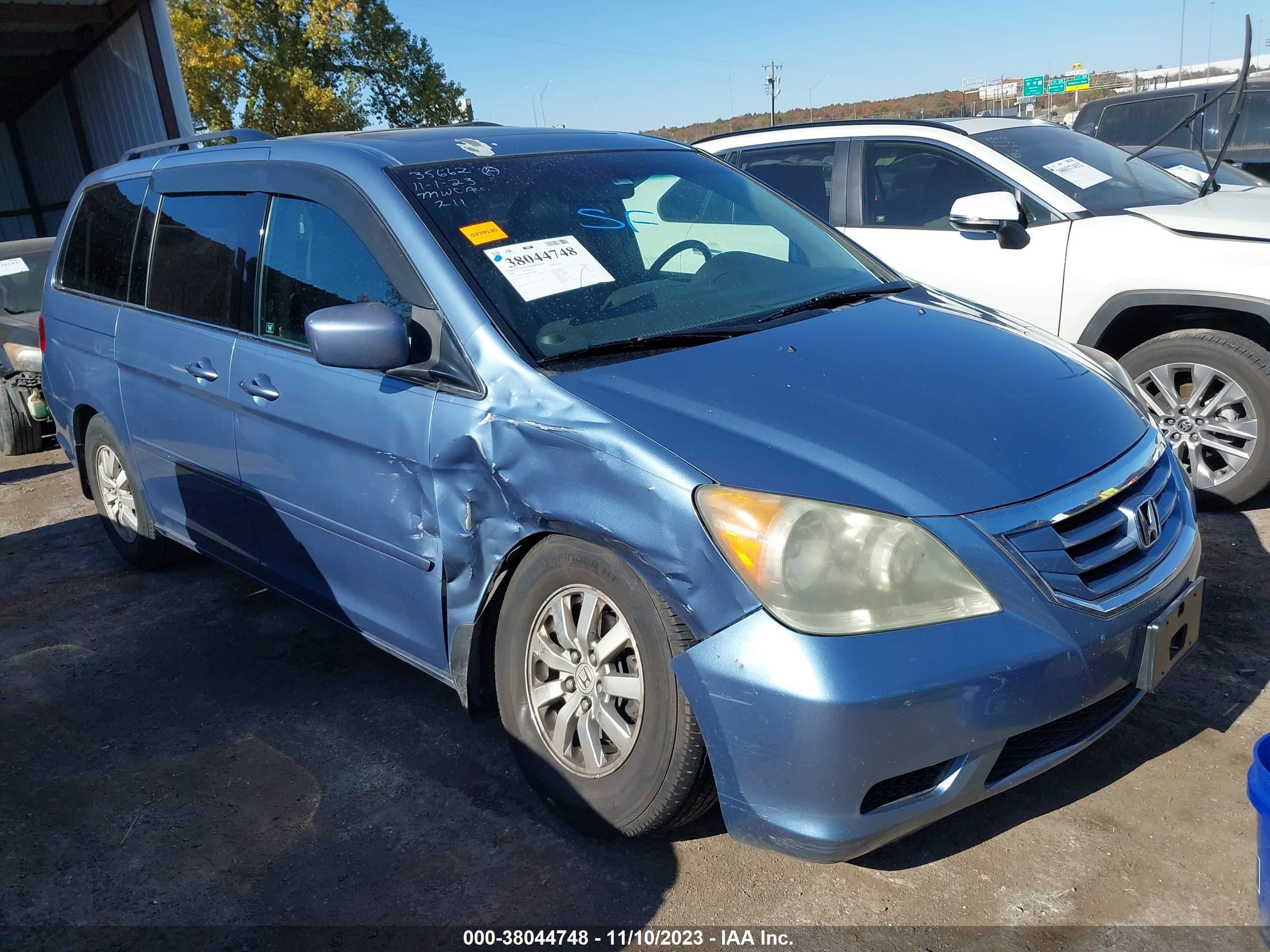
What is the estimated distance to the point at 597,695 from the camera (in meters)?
2.63

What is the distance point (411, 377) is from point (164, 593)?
8.65 feet

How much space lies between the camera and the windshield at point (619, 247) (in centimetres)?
296

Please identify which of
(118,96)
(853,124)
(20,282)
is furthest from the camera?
(118,96)

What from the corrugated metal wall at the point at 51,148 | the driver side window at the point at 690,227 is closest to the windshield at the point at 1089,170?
the driver side window at the point at 690,227

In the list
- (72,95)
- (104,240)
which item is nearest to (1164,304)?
(104,240)

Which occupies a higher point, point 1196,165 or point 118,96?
point 118,96

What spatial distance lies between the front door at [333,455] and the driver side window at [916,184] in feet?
11.0

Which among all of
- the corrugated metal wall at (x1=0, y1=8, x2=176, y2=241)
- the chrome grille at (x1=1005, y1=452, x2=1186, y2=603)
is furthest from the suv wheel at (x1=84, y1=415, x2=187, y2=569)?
the corrugated metal wall at (x1=0, y1=8, x2=176, y2=241)

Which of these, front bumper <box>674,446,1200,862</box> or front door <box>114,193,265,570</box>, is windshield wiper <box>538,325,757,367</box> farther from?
front door <box>114,193,265,570</box>

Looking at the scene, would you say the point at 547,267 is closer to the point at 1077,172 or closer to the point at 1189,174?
the point at 1077,172

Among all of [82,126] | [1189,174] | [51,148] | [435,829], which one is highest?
[82,126]

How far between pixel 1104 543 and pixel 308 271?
96.9 inches

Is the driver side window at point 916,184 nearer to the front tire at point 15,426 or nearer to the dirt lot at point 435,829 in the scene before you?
the dirt lot at point 435,829

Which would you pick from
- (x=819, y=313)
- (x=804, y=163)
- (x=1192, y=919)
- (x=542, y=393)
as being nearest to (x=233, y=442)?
(x=542, y=393)
